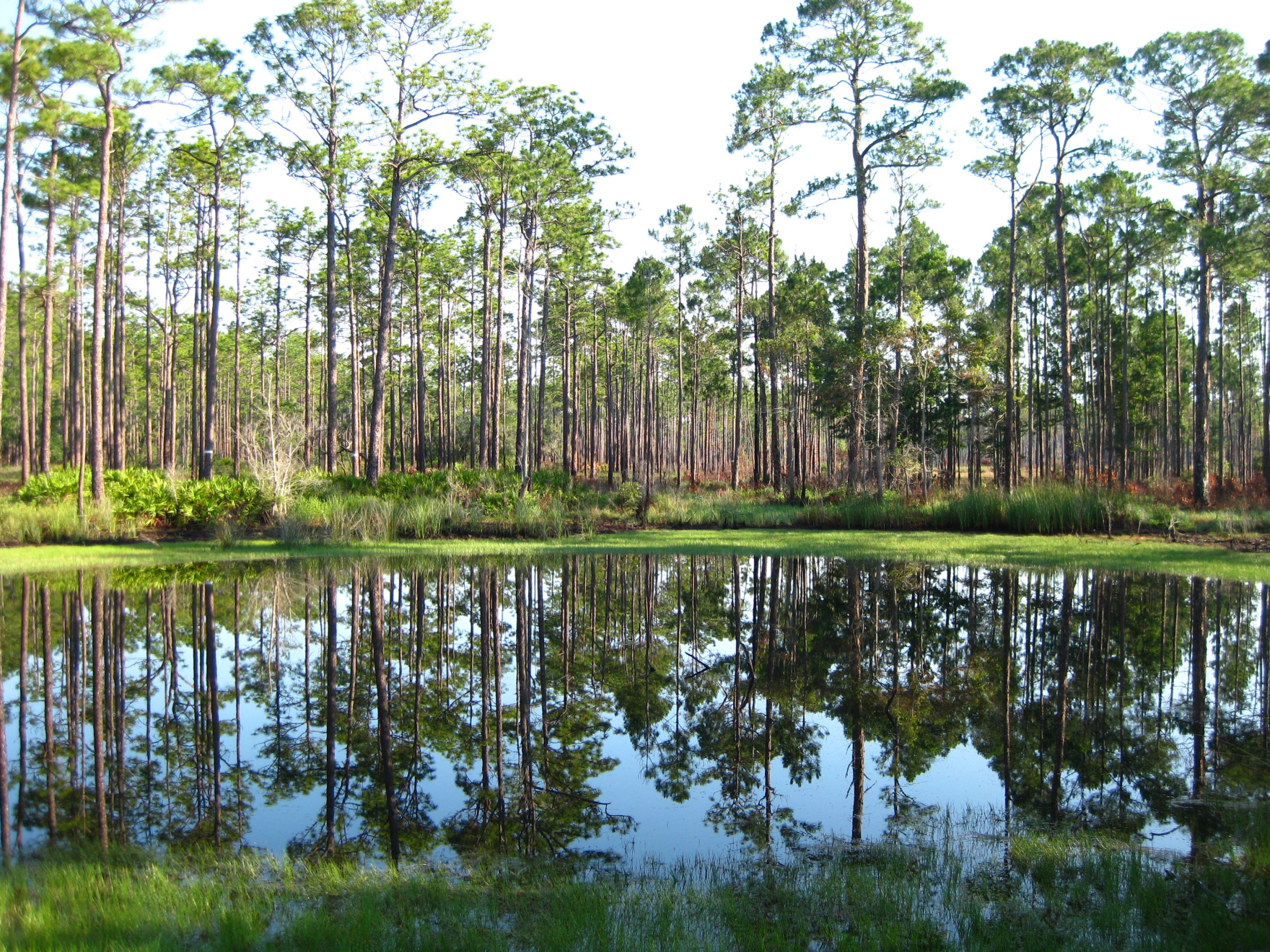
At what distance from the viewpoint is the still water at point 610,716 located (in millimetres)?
4793

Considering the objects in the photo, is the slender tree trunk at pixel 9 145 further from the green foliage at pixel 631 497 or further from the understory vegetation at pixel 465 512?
the green foliage at pixel 631 497

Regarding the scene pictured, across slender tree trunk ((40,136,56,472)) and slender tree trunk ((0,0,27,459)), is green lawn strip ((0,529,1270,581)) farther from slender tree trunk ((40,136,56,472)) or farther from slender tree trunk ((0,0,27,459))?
slender tree trunk ((40,136,56,472))

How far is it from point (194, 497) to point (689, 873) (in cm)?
1803

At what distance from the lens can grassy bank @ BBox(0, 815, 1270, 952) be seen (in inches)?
131

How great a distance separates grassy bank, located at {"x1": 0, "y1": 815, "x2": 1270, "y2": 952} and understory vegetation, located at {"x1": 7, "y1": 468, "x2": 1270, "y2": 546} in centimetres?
1459

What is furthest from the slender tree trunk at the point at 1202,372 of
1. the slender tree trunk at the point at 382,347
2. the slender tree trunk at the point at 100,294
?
the slender tree trunk at the point at 100,294

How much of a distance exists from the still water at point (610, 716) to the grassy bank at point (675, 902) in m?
0.35

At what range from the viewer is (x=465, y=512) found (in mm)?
19922

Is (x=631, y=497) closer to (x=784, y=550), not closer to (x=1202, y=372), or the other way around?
(x=784, y=550)

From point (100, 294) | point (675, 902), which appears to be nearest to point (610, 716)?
point (675, 902)

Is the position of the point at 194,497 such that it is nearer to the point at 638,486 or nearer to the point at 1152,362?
the point at 638,486

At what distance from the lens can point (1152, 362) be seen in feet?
131

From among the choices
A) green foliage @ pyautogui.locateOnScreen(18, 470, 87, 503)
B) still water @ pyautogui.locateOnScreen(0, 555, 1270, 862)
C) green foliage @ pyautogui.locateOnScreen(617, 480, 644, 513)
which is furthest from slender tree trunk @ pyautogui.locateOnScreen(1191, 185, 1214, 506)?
green foliage @ pyautogui.locateOnScreen(18, 470, 87, 503)

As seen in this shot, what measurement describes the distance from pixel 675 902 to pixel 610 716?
303 centimetres
